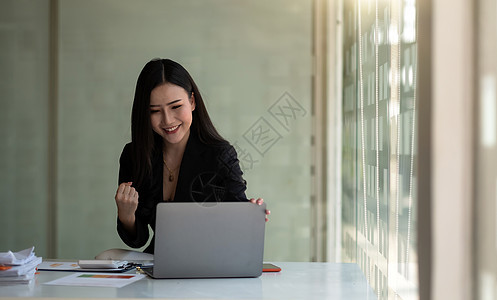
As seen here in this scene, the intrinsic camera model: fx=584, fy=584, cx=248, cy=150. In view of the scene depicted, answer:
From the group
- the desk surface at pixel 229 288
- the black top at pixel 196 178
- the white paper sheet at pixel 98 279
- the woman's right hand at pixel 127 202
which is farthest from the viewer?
the black top at pixel 196 178

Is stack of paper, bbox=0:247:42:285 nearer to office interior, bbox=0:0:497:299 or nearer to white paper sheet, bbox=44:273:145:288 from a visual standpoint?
white paper sheet, bbox=44:273:145:288

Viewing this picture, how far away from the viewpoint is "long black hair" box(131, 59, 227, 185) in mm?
2787

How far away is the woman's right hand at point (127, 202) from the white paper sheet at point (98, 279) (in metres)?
0.45

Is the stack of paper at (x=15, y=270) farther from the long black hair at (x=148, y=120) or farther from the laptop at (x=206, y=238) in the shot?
the long black hair at (x=148, y=120)

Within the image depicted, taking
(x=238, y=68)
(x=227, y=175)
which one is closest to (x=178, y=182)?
(x=227, y=175)

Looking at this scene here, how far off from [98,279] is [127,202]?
1.90 feet

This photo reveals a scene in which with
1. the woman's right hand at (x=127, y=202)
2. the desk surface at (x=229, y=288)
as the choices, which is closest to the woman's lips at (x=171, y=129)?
the woman's right hand at (x=127, y=202)

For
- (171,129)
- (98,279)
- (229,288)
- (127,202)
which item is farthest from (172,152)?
(229,288)

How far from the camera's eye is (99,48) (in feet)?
13.1

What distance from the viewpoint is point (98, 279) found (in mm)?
1853

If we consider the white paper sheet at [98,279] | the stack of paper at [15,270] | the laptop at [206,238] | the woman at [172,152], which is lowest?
the white paper sheet at [98,279]

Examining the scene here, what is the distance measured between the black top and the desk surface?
809 mm

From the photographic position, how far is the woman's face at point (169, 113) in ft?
9.25

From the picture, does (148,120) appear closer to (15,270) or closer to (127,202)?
(127,202)
